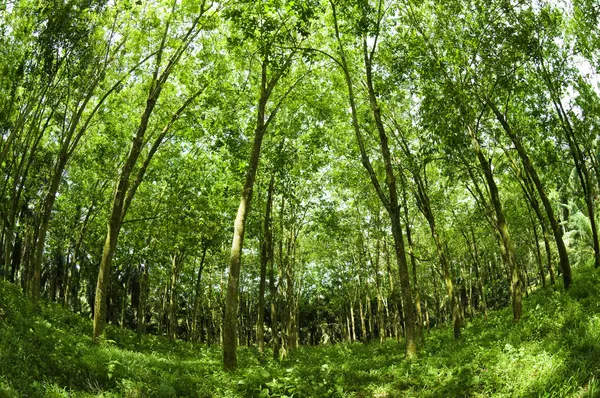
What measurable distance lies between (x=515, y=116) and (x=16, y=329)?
60.3 ft

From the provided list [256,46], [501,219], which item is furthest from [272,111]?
[501,219]

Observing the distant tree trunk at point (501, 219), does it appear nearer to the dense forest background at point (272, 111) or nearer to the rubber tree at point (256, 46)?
the dense forest background at point (272, 111)

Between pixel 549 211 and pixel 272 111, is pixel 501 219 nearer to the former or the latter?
pixel 549 211

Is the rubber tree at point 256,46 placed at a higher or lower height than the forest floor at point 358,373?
higher

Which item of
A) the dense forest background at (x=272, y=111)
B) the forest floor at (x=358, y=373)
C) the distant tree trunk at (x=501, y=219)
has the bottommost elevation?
the forest floor at (x=358, y=373)

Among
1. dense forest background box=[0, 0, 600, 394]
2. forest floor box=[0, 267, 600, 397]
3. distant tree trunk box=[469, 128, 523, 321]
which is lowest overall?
forest floor box=[0, 267, 600, 397]

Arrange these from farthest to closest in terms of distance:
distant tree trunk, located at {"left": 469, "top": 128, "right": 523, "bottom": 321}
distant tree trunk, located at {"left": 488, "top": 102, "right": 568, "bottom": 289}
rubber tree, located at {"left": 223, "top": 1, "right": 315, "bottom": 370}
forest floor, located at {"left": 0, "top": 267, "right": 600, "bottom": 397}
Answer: distant tree trunk, located at {"left": 469, "top": 128, "right": 523, "bottom": 321} < distant tree trunk, located at {"left": 488, "top": 102, "right": 568, "bottom": 289} < rubber tree, located at {"left": 223, "top": 1, "right": 315, "bottom": 370} < forest floor, located at {"left": 0, "top": 267, "right": 600, "bottom": 397}

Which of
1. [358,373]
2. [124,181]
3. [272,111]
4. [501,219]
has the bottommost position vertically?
[358,373]

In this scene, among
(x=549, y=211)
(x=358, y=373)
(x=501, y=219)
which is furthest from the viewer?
(x=501, y=219)

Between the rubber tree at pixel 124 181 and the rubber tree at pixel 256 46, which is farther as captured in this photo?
the rubber tree at pixel 124 181

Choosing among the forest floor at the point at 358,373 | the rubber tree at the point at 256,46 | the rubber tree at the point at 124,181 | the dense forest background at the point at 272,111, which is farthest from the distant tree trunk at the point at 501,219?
the rubber tree at the point at 124,181

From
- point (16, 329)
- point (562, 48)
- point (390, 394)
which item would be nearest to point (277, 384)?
point (390, 394)

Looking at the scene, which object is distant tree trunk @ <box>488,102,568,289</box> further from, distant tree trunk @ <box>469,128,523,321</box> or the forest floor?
the forest floor

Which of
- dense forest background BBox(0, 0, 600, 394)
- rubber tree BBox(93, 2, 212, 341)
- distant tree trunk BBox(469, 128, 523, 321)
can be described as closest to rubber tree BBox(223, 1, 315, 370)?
dense forest background BBox(0, 0, 600, 394)
